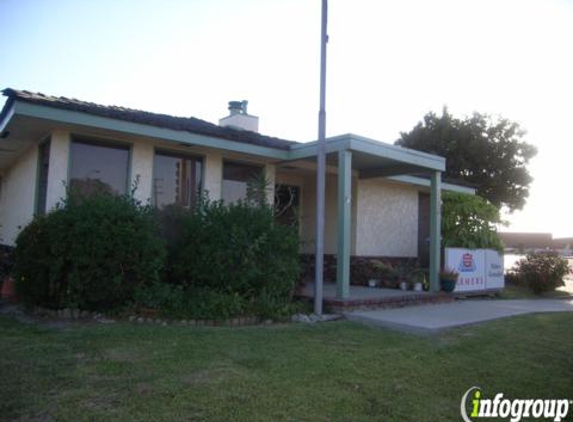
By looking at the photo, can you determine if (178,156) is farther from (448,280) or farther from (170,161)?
(448,280)

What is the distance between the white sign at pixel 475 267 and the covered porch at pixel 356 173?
92 centimetres

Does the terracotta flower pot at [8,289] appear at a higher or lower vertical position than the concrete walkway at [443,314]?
higher

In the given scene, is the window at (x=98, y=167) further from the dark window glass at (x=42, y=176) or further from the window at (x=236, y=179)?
the window at (x=236, y=179)

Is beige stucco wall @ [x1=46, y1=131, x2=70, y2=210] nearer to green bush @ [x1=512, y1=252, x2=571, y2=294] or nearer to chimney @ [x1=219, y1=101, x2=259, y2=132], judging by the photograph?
chimney @ [x1=219, y1=101, x2=259, y2=132]

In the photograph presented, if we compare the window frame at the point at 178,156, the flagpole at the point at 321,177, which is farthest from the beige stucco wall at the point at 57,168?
the flagpole at the point at 321,177

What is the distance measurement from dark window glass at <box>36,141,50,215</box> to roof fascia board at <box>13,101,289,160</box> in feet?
4.35

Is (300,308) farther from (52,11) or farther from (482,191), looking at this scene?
(482,191)

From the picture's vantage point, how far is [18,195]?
11156 millimetres

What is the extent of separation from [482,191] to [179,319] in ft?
59.3

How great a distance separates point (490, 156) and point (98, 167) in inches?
723

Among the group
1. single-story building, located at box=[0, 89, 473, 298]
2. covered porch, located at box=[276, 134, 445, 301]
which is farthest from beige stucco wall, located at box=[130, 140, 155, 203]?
covered porch, located at box=[276, 134, 445, 301]

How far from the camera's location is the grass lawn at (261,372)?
372 centimetres

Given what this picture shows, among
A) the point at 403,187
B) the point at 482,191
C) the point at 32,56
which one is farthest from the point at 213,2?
the point at 482,191

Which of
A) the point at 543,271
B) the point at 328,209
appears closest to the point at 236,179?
the point at 328,209
